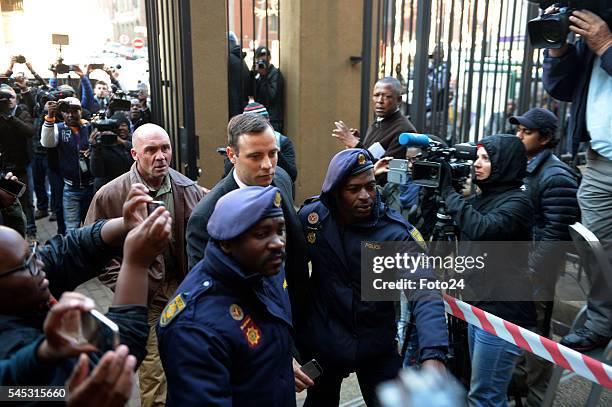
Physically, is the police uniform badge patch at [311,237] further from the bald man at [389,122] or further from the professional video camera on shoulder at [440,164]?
the bald man at [389,122]

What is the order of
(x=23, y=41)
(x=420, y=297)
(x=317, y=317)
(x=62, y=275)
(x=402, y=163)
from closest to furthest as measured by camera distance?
(x=62, y=275) → (x=420, y=297) → (x=317, y=317) → (x=402, y=163) → (x=23, y=41)

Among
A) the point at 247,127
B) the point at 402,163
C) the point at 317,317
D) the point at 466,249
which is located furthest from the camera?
the point at 402,163

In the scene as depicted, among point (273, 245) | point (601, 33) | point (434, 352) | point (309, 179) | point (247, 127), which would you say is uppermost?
point (601, 33)

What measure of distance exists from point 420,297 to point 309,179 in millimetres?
5099

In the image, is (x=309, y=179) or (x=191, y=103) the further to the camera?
(x=309, y=179)

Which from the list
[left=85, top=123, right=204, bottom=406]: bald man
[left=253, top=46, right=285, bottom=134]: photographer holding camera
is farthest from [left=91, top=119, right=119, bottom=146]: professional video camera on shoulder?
[left=253, top=46, right=285, bottom=134]: photographer holding camera

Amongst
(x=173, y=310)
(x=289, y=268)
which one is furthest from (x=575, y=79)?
(x=173, y=310)

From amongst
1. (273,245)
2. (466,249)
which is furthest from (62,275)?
(466,249)

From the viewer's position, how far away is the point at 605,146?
10.8 ft

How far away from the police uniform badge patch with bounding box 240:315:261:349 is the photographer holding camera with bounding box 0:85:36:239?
237 inches

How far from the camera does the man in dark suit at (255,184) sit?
269 centimetres

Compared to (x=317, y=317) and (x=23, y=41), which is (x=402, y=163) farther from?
(x=23, y=41)

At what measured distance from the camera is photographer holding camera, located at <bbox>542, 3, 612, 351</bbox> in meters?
3.15

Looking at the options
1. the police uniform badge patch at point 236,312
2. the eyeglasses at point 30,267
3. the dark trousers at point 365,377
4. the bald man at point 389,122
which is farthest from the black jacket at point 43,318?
the bald man at point 389,122
